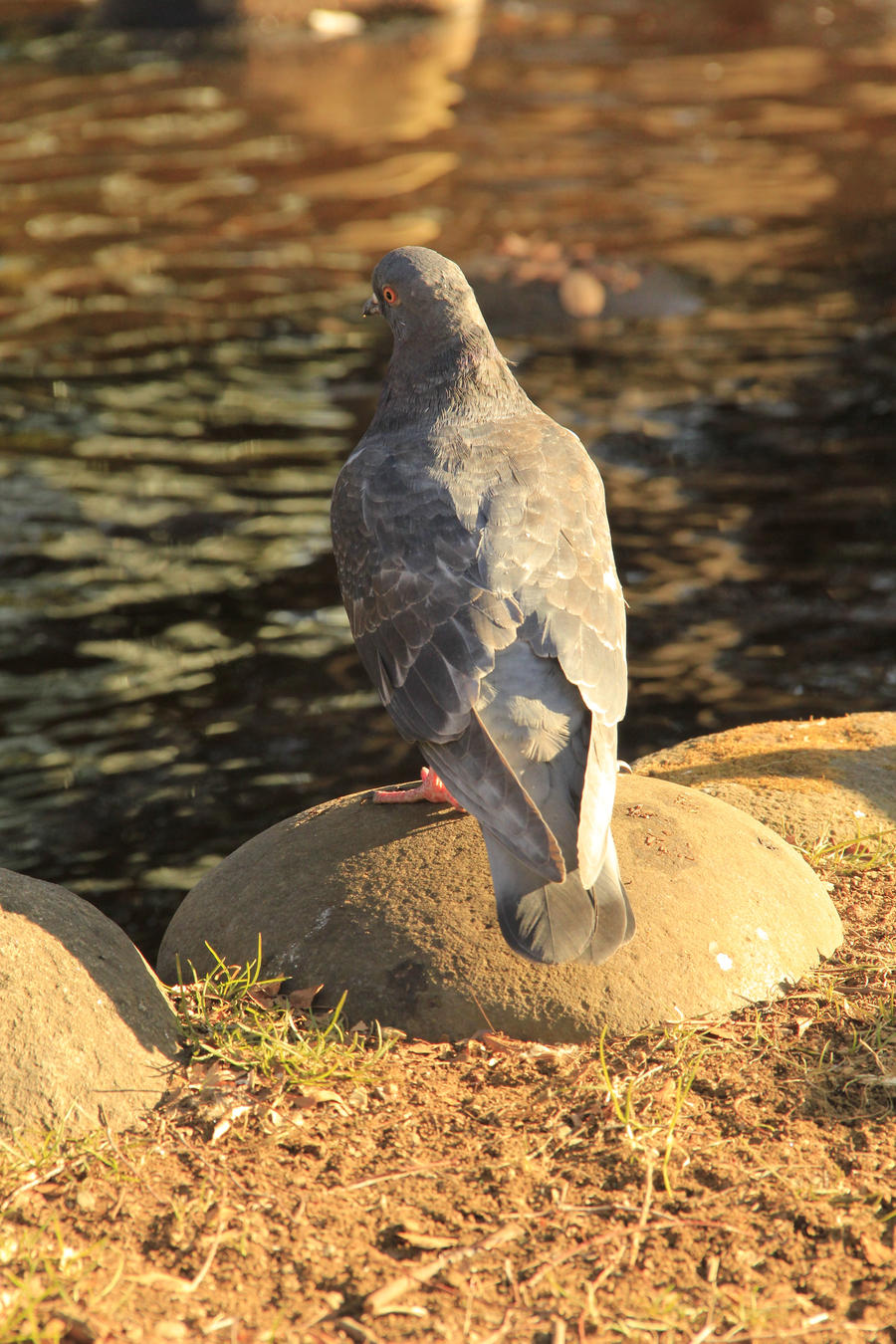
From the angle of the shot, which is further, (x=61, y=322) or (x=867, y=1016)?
(x=61, y=322)

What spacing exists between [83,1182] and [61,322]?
1196 centimetres

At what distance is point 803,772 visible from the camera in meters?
5.93

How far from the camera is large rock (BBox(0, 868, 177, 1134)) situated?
3.74 metres

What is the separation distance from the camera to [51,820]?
23.1ft

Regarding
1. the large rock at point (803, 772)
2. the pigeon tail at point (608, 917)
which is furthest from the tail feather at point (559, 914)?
the large rock at point (803, 772)

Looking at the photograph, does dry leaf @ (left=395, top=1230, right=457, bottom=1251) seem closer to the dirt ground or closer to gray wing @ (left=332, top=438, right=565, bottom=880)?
the dirt ground

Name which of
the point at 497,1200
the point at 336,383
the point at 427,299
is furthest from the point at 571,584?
the point at 336,383

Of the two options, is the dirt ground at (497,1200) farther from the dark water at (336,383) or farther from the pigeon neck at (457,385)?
the dark water at (336,383)

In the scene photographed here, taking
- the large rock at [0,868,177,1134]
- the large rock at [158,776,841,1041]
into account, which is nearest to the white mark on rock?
the large rock at [158,776,841,1041]

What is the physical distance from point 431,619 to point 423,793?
0.77 metres

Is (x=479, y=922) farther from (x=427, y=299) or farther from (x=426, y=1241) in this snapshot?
(x=427, y=299)

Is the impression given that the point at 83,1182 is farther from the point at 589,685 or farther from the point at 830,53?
the point at 830,53

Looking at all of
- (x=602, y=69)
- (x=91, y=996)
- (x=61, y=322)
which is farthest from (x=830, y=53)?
(x=91, y=996)

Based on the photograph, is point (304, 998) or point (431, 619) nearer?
point (304, 998)
